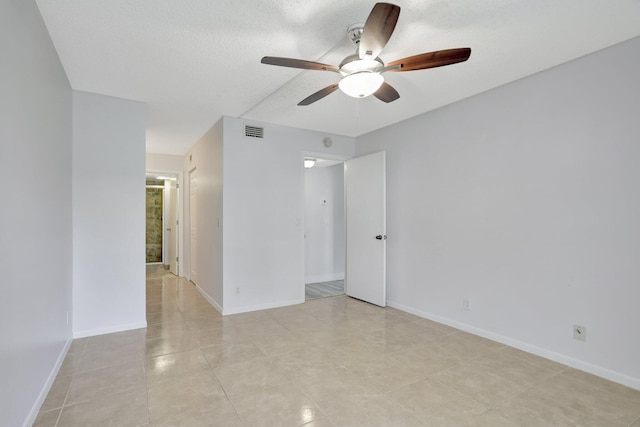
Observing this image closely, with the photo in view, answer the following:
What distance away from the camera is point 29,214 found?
1.89 meters

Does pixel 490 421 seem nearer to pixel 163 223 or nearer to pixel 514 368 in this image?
pixel 514 368

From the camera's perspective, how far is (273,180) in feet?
14.3

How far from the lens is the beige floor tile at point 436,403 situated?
6.36ft

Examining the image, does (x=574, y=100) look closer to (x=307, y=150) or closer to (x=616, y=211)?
(x=616, y=211)

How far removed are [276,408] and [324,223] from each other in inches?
174

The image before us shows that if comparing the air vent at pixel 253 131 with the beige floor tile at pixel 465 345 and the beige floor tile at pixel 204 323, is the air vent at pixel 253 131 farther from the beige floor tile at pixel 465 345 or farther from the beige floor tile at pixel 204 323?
the beige floor tile at pixel 465 345

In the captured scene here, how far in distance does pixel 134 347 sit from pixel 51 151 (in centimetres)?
186

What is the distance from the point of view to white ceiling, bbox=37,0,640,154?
1.96 metres

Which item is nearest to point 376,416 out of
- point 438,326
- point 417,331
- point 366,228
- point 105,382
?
point 417,331

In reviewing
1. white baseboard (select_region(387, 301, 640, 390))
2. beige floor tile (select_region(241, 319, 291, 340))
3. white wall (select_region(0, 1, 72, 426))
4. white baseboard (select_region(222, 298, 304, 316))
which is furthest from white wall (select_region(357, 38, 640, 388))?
white wall (select_region(0, 1, 72, 426))

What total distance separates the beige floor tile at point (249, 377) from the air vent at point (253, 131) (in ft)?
9.09

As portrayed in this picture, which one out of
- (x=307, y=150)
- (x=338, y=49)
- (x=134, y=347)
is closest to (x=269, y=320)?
(x=134, y=347)

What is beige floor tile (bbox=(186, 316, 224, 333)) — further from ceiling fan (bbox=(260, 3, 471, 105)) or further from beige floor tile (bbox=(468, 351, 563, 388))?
ceiling fan (bbox=(260, 3, 471, 105))

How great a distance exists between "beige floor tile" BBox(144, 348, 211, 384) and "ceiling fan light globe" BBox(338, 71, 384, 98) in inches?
94.9
